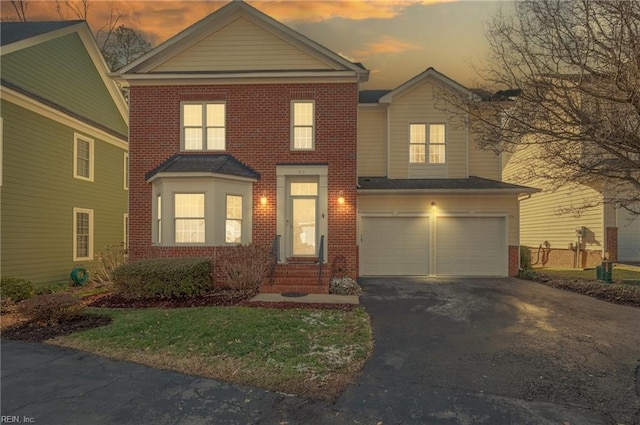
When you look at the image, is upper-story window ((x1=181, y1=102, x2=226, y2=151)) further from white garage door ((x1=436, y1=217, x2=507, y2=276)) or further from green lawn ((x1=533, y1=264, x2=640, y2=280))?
green lawn ((x1=533, y1=264, x2=640, y2=280))

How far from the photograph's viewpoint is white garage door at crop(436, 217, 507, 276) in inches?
557

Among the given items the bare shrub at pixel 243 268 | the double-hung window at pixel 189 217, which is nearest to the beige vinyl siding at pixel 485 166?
the bare shrub at pixel 243 268

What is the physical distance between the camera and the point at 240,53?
12.9m

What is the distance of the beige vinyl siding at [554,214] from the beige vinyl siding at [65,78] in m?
17.7

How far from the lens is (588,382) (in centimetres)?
506

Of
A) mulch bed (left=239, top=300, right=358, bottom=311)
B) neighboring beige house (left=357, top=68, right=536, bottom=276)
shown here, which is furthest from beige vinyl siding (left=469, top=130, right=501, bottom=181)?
mulch bed (left=239, top=300, right=358, bottom=311)

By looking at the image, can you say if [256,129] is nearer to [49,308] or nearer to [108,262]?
[108,262]

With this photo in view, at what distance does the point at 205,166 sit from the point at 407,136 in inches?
316

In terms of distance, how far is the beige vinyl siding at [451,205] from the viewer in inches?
555

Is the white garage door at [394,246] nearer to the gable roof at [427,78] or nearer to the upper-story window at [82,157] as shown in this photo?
the gable roof at [427,78]

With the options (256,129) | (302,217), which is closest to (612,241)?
(302,217)

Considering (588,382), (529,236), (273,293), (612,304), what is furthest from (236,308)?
(529,236)

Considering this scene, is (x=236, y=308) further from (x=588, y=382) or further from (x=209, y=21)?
(x=209, y=21)

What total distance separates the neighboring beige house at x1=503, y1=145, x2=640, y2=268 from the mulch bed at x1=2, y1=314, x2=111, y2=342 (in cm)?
1433
